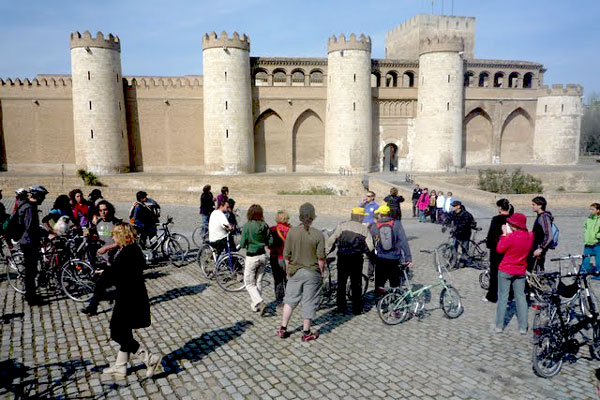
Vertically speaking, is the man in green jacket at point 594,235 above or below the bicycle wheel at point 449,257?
above

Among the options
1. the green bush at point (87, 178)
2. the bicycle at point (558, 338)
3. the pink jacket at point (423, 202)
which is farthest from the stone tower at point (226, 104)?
the bicycle at point (558, 338)

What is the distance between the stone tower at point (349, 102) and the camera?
27828 mm

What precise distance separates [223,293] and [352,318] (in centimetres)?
226

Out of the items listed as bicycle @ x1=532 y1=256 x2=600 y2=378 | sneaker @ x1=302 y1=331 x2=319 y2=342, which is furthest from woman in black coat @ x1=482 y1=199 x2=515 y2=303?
sneaker @ x1=302 y1=331 x2=319 y2=342

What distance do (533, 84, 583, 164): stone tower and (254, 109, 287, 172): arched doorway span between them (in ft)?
63.9

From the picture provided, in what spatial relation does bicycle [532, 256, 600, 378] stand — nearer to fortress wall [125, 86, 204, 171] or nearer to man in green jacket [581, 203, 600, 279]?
man in green jacket [581, 203, 600, 279]

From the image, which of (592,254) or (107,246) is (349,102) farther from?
(107,246)

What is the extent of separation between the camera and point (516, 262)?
515 cm

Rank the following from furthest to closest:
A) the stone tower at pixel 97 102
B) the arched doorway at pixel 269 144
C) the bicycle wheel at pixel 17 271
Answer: the arched doorway at pixel 269 144
the stone tower at pixel 97 102
the bicycle wheel at pixel 17 271

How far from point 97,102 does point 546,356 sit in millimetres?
28418

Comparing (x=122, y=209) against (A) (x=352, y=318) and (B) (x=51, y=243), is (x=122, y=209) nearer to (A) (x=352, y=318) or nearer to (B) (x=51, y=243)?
(B) (x=51, y=243)

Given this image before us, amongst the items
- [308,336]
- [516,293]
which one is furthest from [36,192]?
[516,293]

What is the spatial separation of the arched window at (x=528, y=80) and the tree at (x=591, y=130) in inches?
1066

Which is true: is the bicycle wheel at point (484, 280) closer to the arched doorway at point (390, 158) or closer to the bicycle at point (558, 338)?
the bicycle at point (558, 338)
